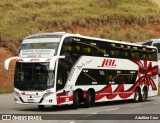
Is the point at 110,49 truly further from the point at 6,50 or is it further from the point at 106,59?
the point at 6,50

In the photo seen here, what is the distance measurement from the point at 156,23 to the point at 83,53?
137ft

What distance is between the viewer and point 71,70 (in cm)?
2311

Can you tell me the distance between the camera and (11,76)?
4525 cm

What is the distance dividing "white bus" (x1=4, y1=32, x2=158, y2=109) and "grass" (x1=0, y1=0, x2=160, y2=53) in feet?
85.1

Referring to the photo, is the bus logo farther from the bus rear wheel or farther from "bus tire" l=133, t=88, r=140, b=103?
"bus tire" l=133, t=88, r=140, b=103

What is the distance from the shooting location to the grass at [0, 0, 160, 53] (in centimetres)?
5638

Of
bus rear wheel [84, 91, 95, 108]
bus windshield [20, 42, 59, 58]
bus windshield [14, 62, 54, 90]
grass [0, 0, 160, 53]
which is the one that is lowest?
bus rear wheel [84, 91, 95, 108]

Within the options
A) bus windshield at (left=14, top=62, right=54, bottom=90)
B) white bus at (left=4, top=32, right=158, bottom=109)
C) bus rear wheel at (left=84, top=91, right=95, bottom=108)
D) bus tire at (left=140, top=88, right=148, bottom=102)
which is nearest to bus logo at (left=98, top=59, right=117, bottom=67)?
white bus at (left=4, top=32, right=158, bottom=109)

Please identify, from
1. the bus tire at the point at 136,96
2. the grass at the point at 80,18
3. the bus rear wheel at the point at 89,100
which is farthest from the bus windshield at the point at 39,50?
the grass at the point at 80,18

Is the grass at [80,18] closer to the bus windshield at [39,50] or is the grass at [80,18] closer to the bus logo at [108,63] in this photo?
the bus logo at [108,63]

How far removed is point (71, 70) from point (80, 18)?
3667 centimetres

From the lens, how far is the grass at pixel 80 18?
5638 centimetres

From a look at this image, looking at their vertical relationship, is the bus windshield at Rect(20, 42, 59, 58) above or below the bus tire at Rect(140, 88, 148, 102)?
above

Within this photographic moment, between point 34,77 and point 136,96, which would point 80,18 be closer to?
point 136,96
